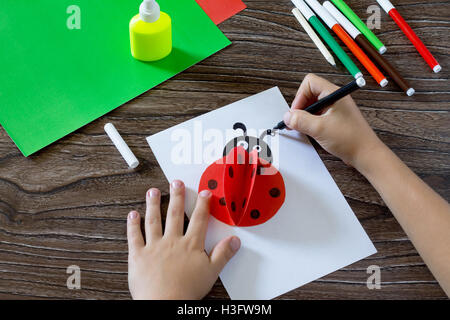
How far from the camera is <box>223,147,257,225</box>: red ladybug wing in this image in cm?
66

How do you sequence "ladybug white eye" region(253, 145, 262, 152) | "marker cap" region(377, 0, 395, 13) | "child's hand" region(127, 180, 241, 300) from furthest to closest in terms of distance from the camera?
"marker cap" region(377, 0, 395, 13) < "ladybug white eye" region(253, 145, 262, 152) < "child's hand" region(127, 180, 241, 300)

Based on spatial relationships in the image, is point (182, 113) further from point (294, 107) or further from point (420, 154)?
point (420, 154)

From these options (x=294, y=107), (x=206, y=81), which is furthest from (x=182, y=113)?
(x=294, y=107)

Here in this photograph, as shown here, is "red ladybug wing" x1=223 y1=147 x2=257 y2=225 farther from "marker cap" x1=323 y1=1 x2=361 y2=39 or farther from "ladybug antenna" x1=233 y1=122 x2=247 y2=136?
"marker cap" x1=323 y1=1 x2=361 y2=39

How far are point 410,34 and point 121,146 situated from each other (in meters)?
0.58

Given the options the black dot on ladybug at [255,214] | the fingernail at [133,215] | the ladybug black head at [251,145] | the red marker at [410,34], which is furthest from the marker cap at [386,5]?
the fingernail at [133,215]

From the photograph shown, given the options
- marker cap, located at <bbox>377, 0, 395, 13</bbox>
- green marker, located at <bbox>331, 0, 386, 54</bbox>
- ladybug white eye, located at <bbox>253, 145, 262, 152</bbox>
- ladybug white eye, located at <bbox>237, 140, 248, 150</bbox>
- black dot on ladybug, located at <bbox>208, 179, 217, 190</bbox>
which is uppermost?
marker cap, located at <bbox>377, 0, 395, 13</bbox>

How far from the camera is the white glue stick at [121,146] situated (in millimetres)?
680

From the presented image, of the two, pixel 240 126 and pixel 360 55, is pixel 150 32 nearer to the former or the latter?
pixel 240 126

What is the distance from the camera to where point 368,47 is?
785 mm

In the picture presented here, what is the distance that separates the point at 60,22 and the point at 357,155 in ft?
1.88

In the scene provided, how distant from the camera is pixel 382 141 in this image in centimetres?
74

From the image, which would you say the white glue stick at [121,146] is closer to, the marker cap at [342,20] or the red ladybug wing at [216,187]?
the red ladybug wing at [216,187]

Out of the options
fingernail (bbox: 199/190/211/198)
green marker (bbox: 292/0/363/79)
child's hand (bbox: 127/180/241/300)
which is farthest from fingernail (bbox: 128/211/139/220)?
green marker (bbox: 292/0/363/79)
